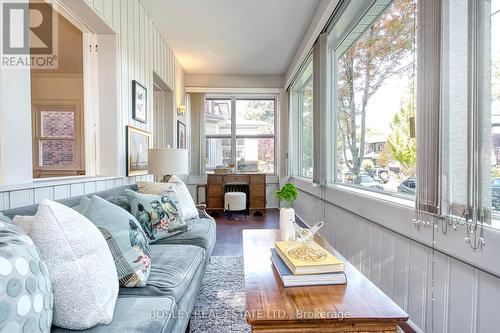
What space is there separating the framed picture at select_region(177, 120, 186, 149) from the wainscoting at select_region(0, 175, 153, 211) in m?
2.56

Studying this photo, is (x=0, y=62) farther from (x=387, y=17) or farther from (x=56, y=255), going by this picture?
A: (x=387, y=17)

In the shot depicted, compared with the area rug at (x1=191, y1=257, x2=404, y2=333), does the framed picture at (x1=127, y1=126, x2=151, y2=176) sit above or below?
above

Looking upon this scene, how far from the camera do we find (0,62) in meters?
1.41

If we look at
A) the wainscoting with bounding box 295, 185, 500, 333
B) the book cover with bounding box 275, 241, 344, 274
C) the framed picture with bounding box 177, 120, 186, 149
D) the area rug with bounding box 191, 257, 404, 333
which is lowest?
the area rug with bounding box 191, 257, 404, 333

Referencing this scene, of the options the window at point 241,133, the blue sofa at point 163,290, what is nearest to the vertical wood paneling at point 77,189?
the blue sofa at point 163,290

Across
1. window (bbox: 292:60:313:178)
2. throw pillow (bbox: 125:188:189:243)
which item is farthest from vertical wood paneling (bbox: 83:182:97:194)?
window (bbox: 292:60:313:178)

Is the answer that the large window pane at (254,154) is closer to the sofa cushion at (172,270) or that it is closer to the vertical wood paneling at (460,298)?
the sofa cushion at (172,270)

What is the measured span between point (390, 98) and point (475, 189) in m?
1.07

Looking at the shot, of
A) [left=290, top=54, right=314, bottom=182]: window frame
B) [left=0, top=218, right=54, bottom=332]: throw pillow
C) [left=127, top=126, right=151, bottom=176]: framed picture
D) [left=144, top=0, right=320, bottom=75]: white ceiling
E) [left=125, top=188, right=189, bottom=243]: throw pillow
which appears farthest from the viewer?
[left=290, top=54, right=314, bottom=182]: window frame

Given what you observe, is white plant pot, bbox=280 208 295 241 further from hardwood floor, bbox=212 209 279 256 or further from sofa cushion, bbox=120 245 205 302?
hardwood floor, bbox=212 209 279 256

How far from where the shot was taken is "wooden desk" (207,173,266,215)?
5.60 meters

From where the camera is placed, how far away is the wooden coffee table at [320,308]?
923 millimetres

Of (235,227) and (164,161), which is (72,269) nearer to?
(164,161)

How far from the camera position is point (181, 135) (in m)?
5.36
